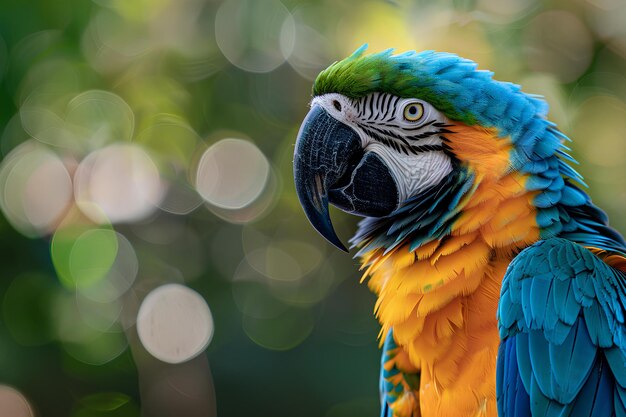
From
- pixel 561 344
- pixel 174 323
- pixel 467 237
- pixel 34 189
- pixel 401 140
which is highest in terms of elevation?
pixel 401 140

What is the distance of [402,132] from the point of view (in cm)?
177

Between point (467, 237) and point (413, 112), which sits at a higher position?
point (413, 112)

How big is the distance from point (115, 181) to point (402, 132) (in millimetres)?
2511

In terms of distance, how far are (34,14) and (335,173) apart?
227 cm

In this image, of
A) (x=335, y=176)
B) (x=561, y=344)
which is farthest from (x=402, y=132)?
(x=561, y=344)

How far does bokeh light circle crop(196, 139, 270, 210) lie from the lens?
400cm

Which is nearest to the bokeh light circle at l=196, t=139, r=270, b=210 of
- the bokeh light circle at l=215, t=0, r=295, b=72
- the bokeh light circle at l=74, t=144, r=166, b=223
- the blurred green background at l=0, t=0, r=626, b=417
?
the blurred green background at l=0, t=0, r=626, b=417

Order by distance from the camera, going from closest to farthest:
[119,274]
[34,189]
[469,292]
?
[469,292], [34,189], [119,274]

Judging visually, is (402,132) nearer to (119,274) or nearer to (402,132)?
(402,132)

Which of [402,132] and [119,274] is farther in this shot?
[119,274]

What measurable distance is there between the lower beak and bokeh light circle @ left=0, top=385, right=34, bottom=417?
269cm

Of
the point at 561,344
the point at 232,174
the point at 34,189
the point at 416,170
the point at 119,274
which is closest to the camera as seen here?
the point at 561,344

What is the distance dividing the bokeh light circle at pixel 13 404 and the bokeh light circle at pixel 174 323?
732 millimetres

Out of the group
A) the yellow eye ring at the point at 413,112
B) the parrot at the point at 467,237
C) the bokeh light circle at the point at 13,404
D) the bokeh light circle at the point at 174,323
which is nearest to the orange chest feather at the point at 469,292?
the parrot at the point at 467,237
